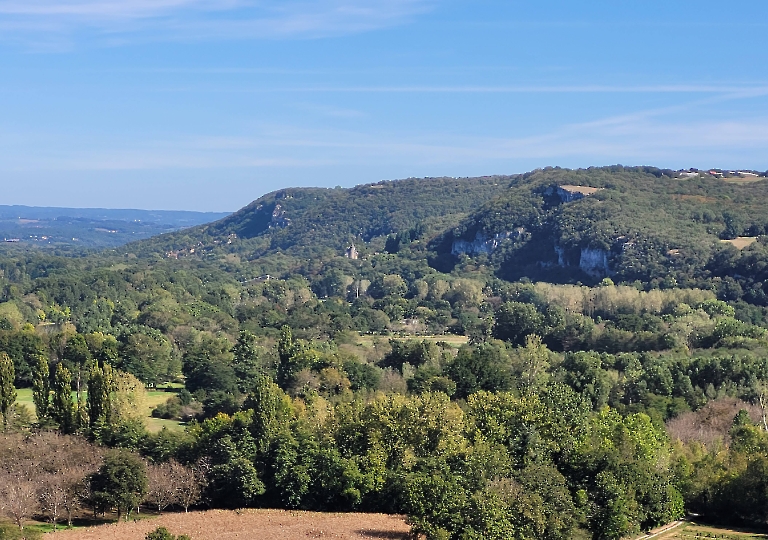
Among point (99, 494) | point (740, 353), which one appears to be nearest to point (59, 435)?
point (99, 494)

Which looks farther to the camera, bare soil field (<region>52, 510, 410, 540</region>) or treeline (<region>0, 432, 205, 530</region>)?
treeline (<region>0, 432, 205, 530</region>)

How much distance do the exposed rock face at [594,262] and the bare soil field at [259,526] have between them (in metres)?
125

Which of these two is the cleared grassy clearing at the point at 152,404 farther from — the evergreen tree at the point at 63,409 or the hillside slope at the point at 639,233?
the hillside slope at the point at 639,233

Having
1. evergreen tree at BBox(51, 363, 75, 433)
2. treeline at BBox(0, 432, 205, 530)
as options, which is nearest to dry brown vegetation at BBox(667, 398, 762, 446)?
treeline at BBox(0, 432, 205, 530)

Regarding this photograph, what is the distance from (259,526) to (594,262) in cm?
13254

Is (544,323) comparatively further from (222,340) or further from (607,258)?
(607,258)

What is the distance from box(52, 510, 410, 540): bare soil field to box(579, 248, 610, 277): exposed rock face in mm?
125363

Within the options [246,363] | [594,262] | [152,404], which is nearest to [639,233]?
[594,262]

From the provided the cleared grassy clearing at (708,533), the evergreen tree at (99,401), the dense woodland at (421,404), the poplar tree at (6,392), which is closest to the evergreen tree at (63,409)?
the dense woodland at (421,404)

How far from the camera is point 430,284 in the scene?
540 feet

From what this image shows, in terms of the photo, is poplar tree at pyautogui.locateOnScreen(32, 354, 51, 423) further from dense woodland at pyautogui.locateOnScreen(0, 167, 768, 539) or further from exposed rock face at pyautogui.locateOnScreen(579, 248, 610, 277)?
exposed rock face at pyautogui.locateOnScreen(579, 248, 610, 277)

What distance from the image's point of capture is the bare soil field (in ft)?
140

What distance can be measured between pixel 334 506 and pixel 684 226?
432 feet

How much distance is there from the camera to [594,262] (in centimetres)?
16925
